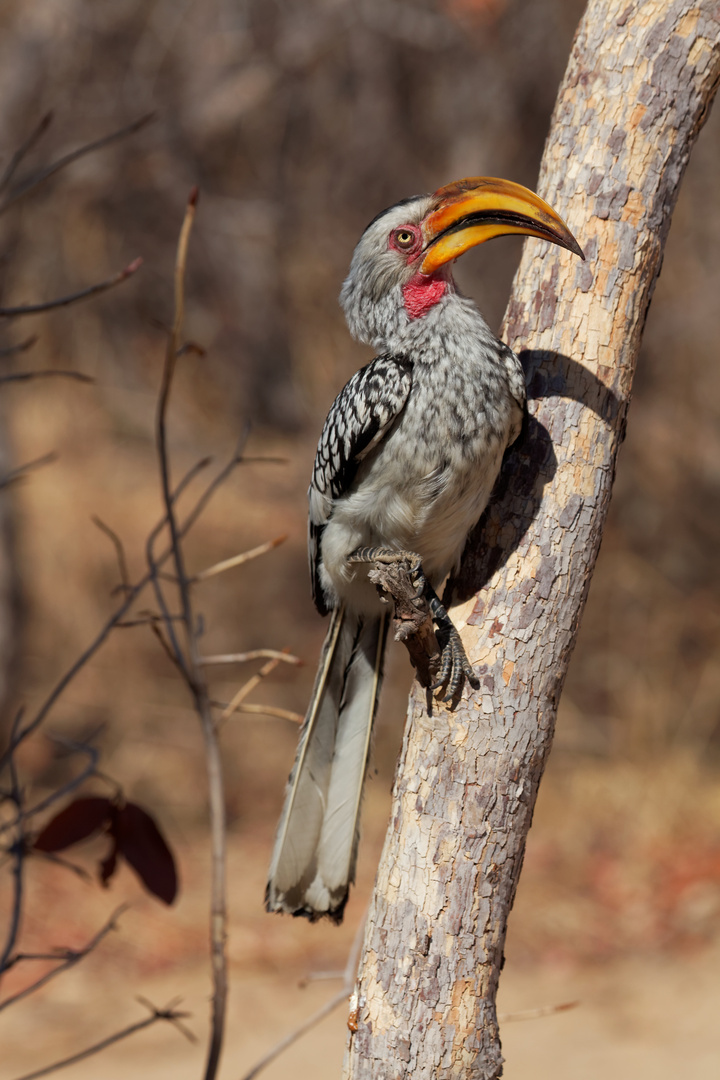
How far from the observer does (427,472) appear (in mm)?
2215

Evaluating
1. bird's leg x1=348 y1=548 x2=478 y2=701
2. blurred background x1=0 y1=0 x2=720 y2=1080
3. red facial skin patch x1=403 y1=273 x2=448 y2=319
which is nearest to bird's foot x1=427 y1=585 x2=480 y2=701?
bird's leg x1=348 y1=548 x2=478 y2=701

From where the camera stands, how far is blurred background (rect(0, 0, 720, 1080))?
5.25m

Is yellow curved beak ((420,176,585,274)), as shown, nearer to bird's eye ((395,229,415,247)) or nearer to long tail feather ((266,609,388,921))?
bird's eye ((395,229,415,247))

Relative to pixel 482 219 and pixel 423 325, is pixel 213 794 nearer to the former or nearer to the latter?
pixel 423 325

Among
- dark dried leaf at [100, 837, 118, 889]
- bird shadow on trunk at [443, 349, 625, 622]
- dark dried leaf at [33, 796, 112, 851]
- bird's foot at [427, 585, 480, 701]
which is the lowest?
dark dried leaf at [100, 837, 118, 889]

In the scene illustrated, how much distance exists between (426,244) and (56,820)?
5.05 ft

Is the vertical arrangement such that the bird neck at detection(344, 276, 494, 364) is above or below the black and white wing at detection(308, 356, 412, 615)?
above

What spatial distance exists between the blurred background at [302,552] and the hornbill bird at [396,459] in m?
2.78

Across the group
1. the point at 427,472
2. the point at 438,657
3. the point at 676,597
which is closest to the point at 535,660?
the point at 438,657

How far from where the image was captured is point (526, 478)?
2227 mm

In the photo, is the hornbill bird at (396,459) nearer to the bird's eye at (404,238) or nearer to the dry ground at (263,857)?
the bird's eye at (404,238)

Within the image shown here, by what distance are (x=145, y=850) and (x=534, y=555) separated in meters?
1.07

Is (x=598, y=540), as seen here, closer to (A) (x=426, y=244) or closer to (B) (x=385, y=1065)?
(A) (x=426, y=244)

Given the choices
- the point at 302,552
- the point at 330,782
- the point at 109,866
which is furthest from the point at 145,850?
the point at 302,552
